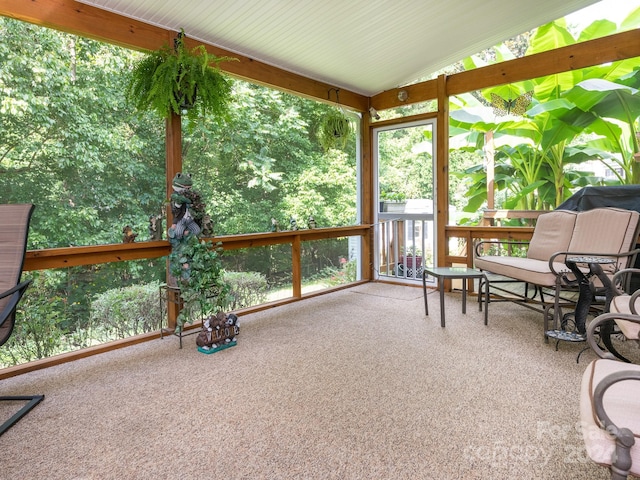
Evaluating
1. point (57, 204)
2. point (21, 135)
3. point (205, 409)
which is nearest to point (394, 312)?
point (205, 409)

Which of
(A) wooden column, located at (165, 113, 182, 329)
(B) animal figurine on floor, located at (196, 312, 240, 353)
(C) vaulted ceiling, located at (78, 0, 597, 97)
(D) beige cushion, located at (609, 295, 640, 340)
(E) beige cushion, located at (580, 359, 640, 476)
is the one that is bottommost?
(B) animal figurine on floor, located at (196, 312, 240, 353)

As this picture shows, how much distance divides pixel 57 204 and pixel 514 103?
4978 mm

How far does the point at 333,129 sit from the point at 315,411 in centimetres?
348

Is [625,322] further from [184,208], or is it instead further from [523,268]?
[184,208]

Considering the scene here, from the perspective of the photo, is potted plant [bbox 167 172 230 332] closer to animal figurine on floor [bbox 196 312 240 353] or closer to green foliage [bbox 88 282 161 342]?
animal figurine on floor [bbox 196 312 240 353]

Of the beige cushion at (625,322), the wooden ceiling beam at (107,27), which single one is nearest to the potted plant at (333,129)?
the wooden ceiling beam at (107,27)

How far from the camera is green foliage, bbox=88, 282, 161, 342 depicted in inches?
136

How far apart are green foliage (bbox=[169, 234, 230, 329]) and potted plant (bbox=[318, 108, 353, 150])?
2.28 m

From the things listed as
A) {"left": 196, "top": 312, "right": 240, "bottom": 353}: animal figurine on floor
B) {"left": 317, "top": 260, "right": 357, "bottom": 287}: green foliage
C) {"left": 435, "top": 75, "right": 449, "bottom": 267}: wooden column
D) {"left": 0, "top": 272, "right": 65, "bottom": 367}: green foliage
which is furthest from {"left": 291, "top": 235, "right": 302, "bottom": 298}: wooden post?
{"left": 0, "top": 272, "right": 65, "bottom": 367}: green foliage

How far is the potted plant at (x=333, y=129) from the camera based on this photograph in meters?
4.74

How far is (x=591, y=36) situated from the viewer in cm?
405

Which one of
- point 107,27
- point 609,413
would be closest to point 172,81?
point 107,27

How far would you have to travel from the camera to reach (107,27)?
2949 millimetres

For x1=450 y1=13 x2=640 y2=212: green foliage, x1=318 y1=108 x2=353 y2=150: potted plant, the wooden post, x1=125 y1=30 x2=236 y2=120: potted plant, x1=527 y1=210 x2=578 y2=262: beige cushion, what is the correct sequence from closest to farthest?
1. x1=125 y1=30 x2=236 y2=120: potted plant
2. x1=527 y1=210 x2=578 y2=262: beige cushion
3. x1=450 y1=13 x2=640 y2=212: green foliage
4. the wooden post
5. x1=318 y1=108 x2=353 y2=150: potted plant
